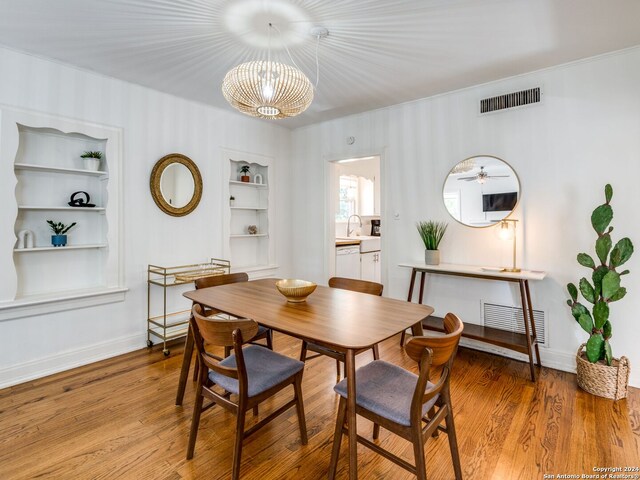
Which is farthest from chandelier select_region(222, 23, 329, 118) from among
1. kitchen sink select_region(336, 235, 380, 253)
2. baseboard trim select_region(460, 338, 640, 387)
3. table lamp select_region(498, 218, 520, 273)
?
kitchen sink select_region(336, 235, 380, 253)

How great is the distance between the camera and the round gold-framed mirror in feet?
11.0

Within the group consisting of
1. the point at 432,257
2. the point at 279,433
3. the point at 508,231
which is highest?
the point at 508,231

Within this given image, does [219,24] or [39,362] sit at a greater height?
[219,24]

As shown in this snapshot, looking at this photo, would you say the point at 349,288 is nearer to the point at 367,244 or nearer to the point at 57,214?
the point at 57,214

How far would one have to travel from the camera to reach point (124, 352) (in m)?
3.15

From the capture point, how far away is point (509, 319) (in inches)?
121

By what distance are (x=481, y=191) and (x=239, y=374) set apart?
2.72 m

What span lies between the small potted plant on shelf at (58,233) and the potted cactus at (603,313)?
13.4 feet

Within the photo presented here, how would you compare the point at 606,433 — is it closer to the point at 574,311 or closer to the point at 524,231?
the point at 574,311

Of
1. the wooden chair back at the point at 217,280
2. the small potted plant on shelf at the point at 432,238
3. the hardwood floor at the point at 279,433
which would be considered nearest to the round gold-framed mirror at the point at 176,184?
the wooden chair back at the point at 217,280

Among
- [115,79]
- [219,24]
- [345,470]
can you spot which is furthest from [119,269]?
[345,470]

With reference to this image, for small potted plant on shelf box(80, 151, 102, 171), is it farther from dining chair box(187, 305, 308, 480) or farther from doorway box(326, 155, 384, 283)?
doorway box(326, 155, 384, 283)

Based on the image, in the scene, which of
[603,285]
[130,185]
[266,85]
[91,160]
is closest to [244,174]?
[130,185]

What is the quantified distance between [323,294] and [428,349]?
1081 mm
